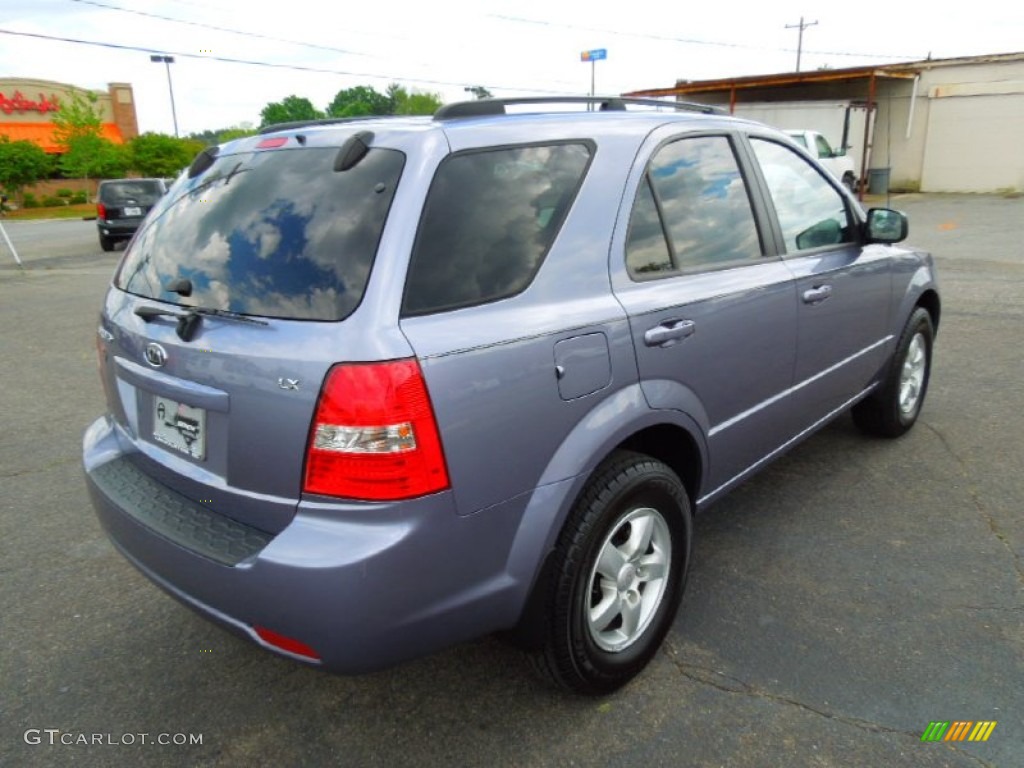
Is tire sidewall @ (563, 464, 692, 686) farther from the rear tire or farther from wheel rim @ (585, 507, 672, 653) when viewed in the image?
the rear tire

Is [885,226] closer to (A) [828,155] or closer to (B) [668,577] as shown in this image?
(B) [668,577]

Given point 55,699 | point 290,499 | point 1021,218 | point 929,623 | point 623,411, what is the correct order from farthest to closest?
point 1021,218 < point 929,623 < point 55,699 < point 623,411 < point 290,499

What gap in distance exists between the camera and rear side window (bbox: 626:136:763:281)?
8.56 feet

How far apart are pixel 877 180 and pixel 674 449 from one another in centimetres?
2535

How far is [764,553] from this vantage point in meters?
3.35

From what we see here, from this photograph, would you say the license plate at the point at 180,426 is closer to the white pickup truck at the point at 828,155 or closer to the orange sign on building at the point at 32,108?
the white pickup truck at the point at 828,155

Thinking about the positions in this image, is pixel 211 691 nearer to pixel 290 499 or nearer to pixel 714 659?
pixel 290 499

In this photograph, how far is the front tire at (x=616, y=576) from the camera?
7.43 feet

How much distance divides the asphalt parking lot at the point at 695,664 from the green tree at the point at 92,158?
45.0 meters

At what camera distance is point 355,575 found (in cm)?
185

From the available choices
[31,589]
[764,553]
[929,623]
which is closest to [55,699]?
[31,589]

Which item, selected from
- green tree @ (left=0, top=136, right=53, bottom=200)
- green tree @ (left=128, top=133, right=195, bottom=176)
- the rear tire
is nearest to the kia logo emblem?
the rear tire

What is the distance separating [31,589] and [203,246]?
185 cm

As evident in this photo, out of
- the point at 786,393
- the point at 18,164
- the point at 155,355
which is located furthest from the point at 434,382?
the point at 18,164
